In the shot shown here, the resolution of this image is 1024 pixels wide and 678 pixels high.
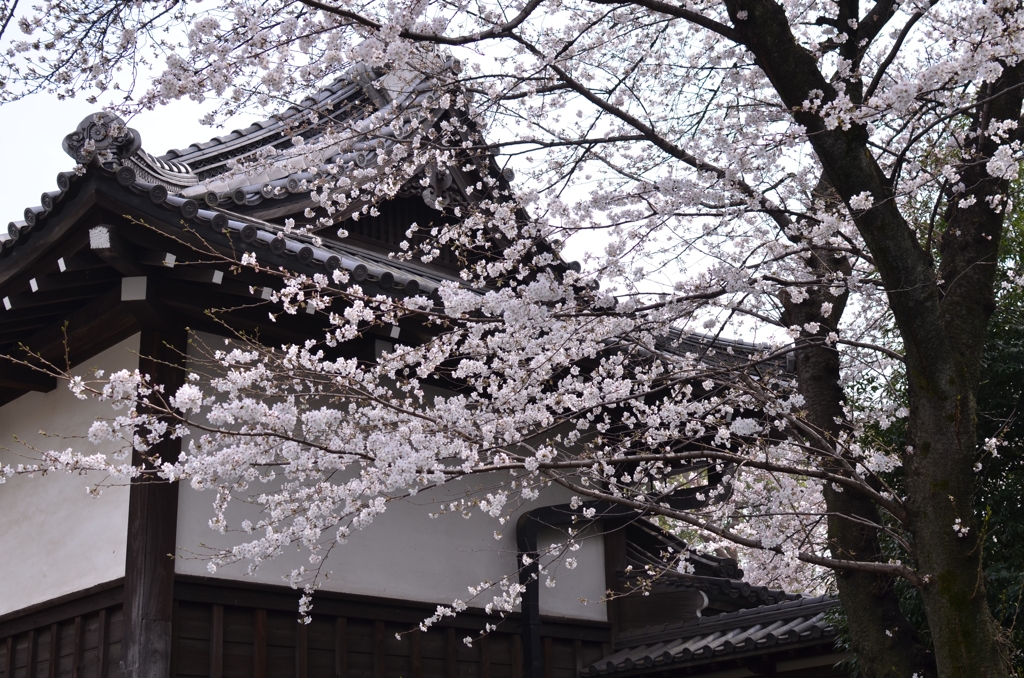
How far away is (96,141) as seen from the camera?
16.1ft

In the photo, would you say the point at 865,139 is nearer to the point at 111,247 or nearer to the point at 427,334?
the point at 427,334

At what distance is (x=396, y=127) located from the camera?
4.70 m

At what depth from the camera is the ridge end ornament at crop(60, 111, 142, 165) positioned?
481 centimetres

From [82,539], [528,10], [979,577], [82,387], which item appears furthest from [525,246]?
[82,539]

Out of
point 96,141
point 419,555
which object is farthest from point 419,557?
point 96,141

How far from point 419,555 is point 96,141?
10.9ft

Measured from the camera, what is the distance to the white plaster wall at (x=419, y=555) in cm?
558

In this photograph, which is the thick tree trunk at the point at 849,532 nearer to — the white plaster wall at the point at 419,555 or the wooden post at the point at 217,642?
the white plaster wall at the point at 419,555

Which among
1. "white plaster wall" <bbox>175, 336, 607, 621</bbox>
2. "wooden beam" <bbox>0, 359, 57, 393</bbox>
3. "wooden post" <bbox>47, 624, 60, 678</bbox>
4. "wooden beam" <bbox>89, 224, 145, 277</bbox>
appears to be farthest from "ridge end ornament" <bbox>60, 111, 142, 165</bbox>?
"wooden post" <bbox>47, 624, 60, 678</bbox>

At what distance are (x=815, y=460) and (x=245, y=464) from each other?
2.65m

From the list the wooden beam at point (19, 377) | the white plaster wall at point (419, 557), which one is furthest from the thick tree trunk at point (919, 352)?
the wooden beam at point (19, 377)

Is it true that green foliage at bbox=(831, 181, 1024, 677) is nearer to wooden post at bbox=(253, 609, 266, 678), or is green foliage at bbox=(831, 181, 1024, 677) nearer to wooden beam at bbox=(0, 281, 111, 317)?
wooden post at bbox=(253, 609, 266, 678)

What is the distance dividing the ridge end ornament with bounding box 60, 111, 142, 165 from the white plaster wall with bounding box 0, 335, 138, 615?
112cm

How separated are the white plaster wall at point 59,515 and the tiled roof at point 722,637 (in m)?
3.69
